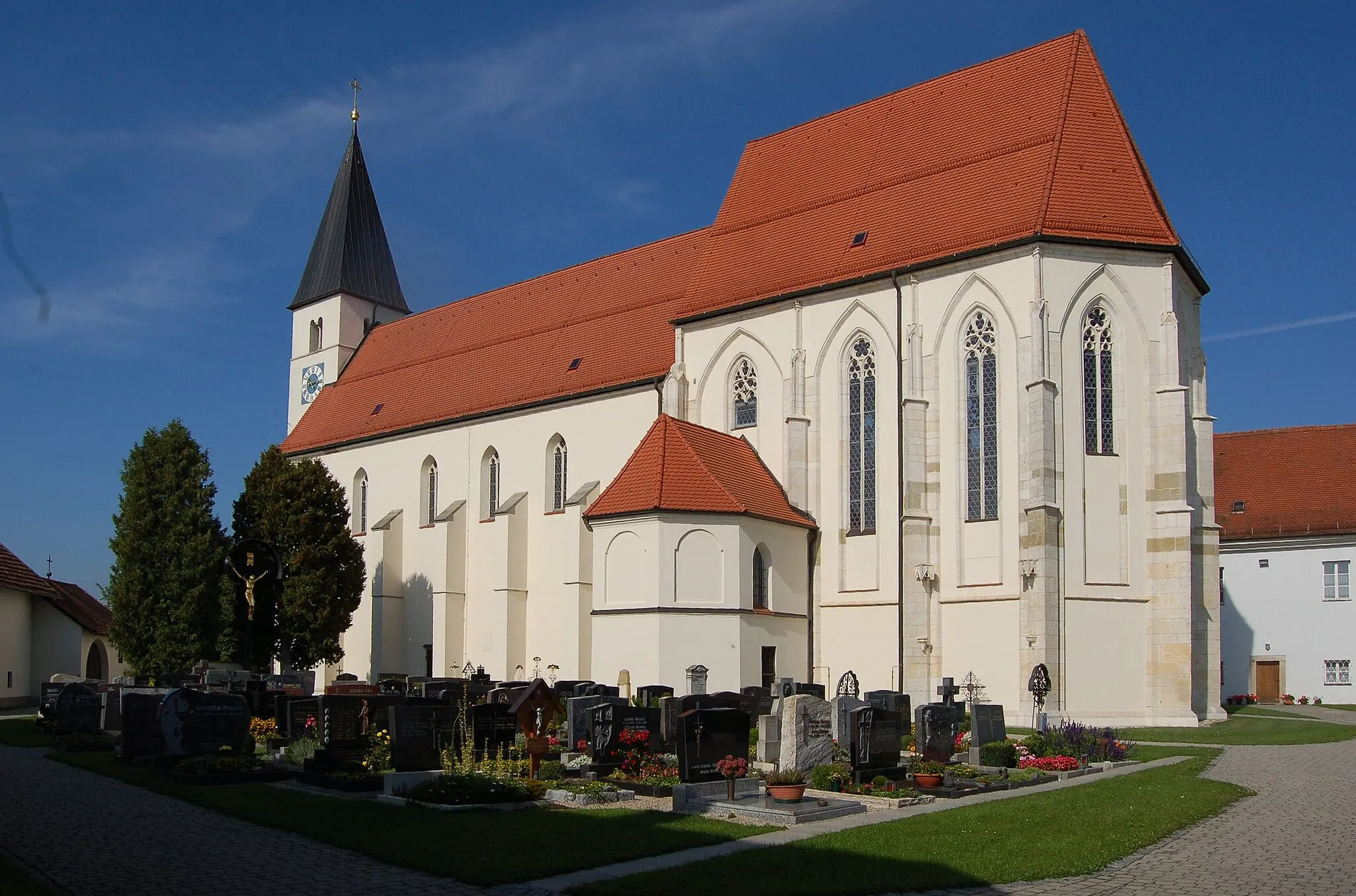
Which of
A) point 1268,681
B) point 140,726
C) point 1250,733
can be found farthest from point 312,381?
point 1250,733

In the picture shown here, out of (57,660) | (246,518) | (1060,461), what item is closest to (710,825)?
(1060,461)

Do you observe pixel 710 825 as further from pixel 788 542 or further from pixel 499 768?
pixel 788 542

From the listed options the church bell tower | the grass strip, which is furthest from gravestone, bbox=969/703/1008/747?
the church bell tower

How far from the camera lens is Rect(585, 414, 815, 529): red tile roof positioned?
30016mm

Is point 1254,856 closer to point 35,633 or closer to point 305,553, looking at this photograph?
point 305,553

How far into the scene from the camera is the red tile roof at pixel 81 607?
146ft

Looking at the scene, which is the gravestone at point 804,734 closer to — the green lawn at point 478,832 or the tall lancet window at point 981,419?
the green lawn at point 478,832

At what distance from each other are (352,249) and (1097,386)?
113ft

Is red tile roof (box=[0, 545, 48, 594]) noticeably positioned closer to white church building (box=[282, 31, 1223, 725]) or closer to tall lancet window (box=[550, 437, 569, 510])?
white church building (box=[282, 31, 1223, 725])

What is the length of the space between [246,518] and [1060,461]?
25049 millimetres

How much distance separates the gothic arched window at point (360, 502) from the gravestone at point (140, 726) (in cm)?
2534

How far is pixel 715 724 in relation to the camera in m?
15.9

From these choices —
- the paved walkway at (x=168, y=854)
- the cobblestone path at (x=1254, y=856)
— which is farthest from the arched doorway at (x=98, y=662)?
the cobblestone path at (x=1254, y=856)

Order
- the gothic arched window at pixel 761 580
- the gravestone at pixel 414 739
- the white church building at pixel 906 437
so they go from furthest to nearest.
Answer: the gothic arched window at pixel 761 580
the white church building at pixel 906 437
the gravestone at pixel 414 739
